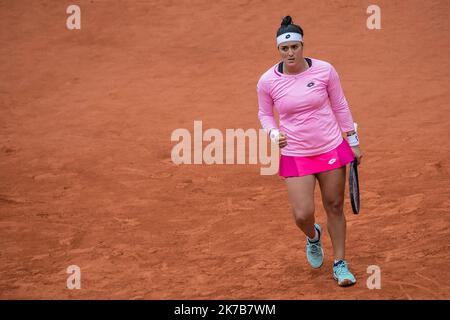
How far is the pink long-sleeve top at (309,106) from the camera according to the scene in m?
5.53

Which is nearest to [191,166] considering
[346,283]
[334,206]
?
[334,206]

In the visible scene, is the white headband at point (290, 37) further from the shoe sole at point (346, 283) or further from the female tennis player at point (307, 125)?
the shoe sole at point (346, 283)

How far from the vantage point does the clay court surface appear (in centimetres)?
641

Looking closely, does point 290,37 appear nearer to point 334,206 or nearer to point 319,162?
point 319,162

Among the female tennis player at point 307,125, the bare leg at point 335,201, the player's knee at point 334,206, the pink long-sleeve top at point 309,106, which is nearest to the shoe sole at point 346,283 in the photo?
the female tennis player at point 307,125

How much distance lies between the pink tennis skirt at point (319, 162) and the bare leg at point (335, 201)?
2.1 inches

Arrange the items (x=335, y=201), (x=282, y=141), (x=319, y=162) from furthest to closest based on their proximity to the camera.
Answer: (x=335, y=201) < (x=319, y=162) < (x=282, y=141)

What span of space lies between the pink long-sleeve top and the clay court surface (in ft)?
3.94

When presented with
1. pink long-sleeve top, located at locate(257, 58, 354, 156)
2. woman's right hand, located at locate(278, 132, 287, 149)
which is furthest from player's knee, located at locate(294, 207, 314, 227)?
woman's right hand, located at locate(278, 132, 287, 149)

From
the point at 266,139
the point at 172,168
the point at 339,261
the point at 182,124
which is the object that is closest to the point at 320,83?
the point at 339,261

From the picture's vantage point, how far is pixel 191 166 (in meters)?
9.63

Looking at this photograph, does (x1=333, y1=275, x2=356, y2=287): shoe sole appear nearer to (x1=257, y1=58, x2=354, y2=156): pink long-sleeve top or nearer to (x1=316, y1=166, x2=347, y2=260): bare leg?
(x1=316, y1=166, x2=347, y2=260): bare leg

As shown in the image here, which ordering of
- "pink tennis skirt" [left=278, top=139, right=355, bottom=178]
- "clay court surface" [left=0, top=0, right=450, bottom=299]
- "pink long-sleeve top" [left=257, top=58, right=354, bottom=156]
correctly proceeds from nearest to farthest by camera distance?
"pink long-sleeve top" [left=257, top=58, right=354, bottom=156]
"pink tennis skirt" [left=278, top=139, right=355, bottom=178]
"clay court surface" [left=0, top=0, right=450, bottom=299]

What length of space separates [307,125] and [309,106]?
147 millimetres
